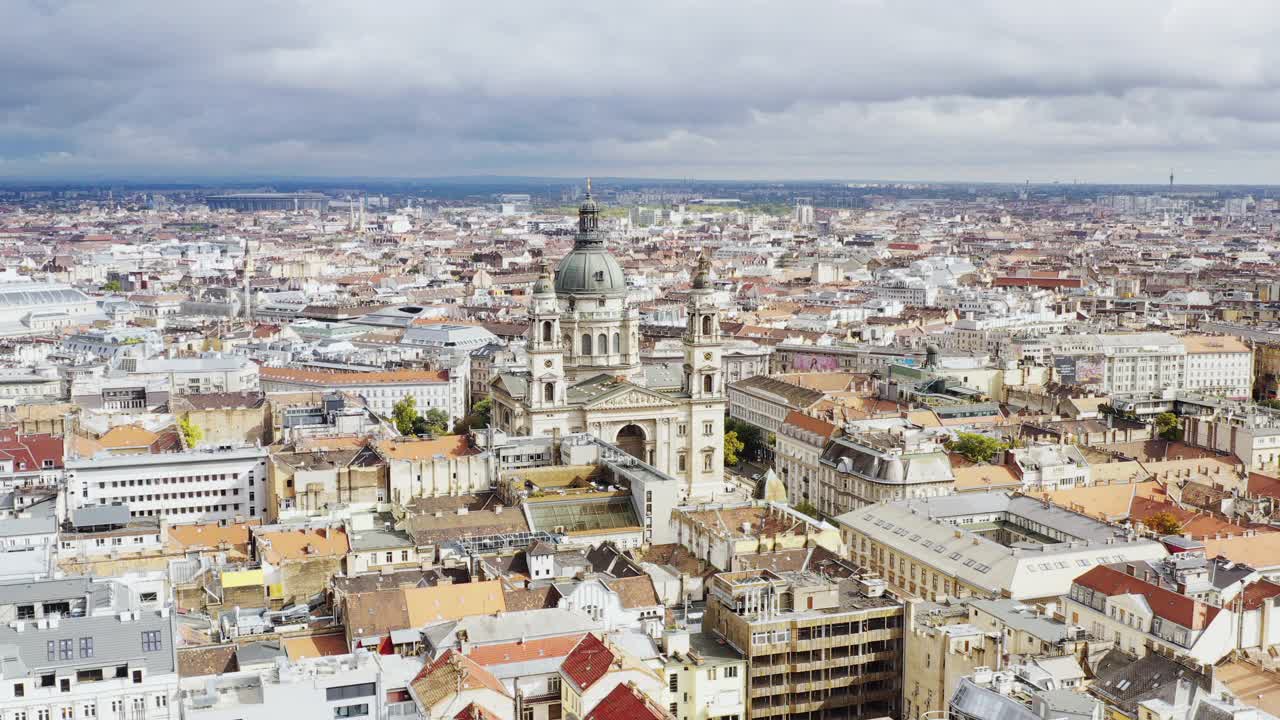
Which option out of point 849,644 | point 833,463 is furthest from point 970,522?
point 849,644

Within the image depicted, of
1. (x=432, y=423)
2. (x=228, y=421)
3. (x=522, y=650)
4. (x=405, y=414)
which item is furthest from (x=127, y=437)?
(x=522, y=650)

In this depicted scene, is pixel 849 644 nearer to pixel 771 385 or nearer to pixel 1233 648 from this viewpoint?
pixel 1233 648

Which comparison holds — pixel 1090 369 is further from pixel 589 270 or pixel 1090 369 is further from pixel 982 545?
pixel 982 545

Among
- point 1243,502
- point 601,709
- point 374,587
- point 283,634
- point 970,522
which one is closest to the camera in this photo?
point 601,709

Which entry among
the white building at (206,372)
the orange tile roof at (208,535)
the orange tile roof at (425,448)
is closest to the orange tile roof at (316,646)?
the orange tile roof at (208,535)

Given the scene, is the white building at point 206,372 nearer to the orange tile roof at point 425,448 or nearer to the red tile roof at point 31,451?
the red tile roof at point 31,451

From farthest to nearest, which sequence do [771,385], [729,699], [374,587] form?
[771,385] → [374,587] → [729,699]

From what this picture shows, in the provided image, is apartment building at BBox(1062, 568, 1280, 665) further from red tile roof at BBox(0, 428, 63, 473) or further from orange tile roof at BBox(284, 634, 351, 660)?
red tile roof at BBox(0, 428, 63, 473)
